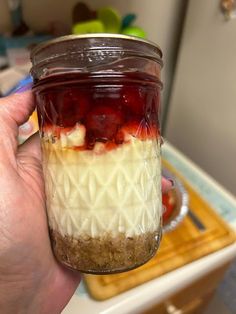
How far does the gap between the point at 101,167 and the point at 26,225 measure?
0.37 feet

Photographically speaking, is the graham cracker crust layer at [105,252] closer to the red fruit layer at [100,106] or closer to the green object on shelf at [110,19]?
the red fruit layer at [100,106]

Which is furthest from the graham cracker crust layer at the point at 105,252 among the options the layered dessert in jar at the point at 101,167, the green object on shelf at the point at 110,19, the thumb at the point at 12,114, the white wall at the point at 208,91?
the green object on shelf at the point at 110,19

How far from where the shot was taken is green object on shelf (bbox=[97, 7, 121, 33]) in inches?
28.6

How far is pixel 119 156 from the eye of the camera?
27cm

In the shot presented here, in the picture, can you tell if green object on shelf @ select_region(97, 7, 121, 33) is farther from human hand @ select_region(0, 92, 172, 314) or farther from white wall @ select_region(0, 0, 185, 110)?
human hand @ select_region(0, 92, 172, 314)

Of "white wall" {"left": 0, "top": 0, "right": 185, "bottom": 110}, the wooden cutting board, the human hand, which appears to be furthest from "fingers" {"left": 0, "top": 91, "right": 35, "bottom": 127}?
"white wall" {"left": 0, "top": 0, "right": 185, "bottom": 110}

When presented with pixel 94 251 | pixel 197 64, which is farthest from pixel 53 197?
pixel 197 64

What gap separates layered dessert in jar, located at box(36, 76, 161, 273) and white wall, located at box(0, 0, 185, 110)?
23.4 inches

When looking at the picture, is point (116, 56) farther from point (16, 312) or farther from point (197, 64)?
point (197, 64)

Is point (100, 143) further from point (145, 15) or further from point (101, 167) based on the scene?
point (145, 15)

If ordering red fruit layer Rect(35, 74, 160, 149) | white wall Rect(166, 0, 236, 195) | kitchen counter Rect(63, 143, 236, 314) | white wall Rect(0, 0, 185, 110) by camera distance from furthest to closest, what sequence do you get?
white wall Rect(0, 0, 185, 110) < white wall Rect(166, 0, 236, 195) < kitchen counter Rect(63, 143, 236, 314) < red fruit layer Rect(35, 74, 160, 149)

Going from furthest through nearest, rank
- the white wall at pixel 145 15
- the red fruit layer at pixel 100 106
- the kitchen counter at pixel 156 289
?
1. the white wall at pixel 145 15
2. the kitchen counter at pixel 156 289
3. the red fruit layer at pixel 100 106

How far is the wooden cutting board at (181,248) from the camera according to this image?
46 cm

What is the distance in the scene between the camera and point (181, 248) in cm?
52
